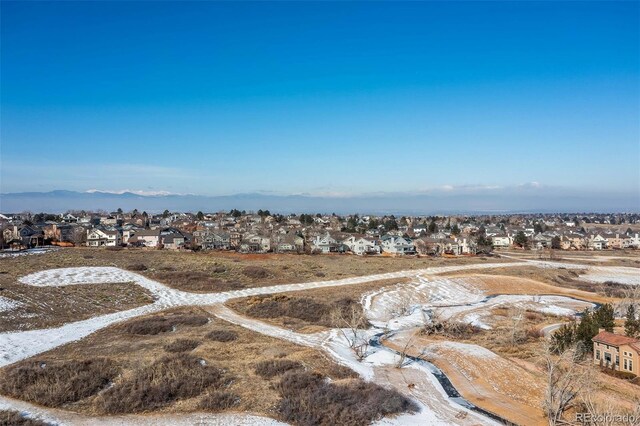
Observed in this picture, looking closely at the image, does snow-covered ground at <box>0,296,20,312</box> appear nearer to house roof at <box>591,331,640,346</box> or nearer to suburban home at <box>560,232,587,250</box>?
house roof at <box>591,331,640,346</box>

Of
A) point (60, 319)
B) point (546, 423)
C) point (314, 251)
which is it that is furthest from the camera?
point (314, 251)

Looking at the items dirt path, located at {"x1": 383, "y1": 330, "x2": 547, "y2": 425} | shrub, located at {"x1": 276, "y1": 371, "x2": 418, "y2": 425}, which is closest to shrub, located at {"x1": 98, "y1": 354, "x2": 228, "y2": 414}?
shrub, located at {"x1": 276, "y1": 371, "x2": 418, "y2": 425}

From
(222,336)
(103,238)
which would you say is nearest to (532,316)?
(222,336)

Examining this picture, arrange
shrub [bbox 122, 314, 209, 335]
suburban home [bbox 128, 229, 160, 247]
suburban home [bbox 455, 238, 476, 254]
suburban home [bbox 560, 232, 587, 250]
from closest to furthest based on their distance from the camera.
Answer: shrub [bbox 122, 314, 209, 335], suburban home [bbox 128, 229, 160, 247], suburban home [bbox 455, 238, 476, 254], suburban home [bbox 560, 232, 587, 250]

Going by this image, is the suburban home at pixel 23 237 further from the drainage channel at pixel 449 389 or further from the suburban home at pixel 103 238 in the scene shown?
the drainage channel at pixel 449 389

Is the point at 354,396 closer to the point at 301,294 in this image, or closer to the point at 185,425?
the point at 185,425

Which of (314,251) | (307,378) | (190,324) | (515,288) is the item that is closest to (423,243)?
(314,251)

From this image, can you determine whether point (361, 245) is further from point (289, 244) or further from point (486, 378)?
point (486, 378)
